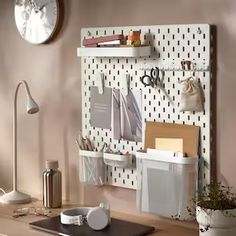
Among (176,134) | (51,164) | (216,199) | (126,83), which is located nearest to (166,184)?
(176,134)

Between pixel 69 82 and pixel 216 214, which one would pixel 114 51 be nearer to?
pixel 69 82

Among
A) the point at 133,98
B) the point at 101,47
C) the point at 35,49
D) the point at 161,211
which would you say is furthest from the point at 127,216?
the point at 35,49

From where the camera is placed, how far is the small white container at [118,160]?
7.74 ft

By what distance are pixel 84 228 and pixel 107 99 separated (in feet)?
1.65

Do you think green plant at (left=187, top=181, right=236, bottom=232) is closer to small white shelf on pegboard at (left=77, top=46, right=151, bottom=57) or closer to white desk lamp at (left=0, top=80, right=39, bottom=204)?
small white shelf on pegboard at (left=77, top=46, right=151, bottom=57)

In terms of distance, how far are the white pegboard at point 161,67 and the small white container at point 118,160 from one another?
1.2 inches

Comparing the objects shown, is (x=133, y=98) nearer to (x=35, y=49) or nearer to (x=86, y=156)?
(x=86, y=156)

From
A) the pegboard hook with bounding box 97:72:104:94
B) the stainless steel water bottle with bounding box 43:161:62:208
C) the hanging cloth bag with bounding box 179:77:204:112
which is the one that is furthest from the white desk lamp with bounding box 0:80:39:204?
the hanging cloth bag with bounding box 179:77:204:112

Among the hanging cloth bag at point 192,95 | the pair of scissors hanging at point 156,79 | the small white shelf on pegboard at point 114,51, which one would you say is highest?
the small white shelf on pegboard at point 114,51

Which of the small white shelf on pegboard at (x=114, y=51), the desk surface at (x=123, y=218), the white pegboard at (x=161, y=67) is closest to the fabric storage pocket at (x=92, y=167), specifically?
the white pegboard at (x=161, y=67)

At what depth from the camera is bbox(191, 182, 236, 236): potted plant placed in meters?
1.96

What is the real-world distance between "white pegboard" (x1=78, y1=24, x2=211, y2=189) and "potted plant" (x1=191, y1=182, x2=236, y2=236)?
16 centimetres

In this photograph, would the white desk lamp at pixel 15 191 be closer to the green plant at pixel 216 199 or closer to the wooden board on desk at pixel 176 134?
the wooden board on desk at pixel 176 134

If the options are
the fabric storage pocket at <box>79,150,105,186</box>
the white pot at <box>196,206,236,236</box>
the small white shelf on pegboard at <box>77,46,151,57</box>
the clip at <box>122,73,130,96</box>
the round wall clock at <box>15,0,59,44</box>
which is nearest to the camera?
the white pot at <box>196,206,236,236</box>
